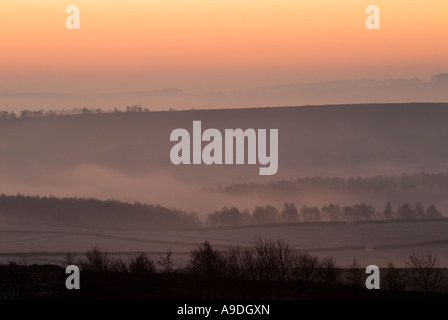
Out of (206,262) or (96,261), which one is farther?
(96,261)

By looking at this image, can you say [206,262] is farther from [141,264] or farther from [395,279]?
[395,279]

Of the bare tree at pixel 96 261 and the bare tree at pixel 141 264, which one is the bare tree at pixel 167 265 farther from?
A: the bare tree at pixel 96 261

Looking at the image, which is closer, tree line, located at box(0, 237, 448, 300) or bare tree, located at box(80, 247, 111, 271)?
tree line, located at box(0, 237, 448, 300)

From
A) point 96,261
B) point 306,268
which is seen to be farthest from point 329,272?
point 96,261

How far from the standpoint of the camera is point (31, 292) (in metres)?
84.6

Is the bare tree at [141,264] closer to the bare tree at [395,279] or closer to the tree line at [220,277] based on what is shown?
the tree line at [220,277]

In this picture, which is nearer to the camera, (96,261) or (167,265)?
(167,265)

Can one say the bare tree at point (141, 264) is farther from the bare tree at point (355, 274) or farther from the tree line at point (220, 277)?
the bare tree at point (355, 274)

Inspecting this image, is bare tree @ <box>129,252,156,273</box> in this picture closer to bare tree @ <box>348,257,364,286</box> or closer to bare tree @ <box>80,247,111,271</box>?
bare tree @ <box>80,247,111,271</box>

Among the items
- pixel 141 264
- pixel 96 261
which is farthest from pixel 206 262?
pixel 96 261

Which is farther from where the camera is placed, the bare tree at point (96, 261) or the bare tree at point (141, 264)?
the bare tree at point (96, 261)

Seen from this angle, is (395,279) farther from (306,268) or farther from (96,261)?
(96,261)

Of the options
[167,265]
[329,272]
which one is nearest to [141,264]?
[167,265]
